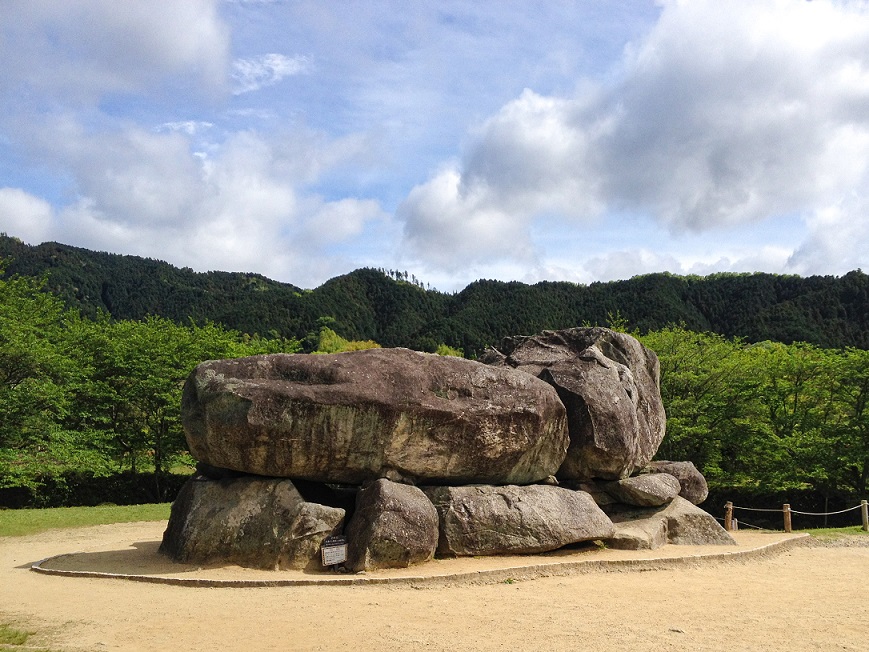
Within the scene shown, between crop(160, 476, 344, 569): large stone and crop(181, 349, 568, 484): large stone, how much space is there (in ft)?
1.69

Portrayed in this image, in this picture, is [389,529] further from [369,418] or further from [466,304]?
[466,304]

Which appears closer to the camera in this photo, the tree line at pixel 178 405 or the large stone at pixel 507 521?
the large stone at pixel 507 521

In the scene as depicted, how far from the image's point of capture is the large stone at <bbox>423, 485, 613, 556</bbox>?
15305 millimetres

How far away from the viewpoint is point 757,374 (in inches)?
1252

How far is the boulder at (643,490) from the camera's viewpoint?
17922 millimetres

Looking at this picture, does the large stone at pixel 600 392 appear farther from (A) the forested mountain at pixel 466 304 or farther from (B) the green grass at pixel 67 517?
(A) the forested mountain at pixel 466 304

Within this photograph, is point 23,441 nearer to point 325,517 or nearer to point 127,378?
point 127,378

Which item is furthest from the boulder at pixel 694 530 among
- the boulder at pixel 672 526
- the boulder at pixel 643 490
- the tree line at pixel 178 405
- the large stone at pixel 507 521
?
the tree line at pixel 178 405

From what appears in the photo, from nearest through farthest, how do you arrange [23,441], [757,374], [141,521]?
[141,521] → [23,441] → [757,374]

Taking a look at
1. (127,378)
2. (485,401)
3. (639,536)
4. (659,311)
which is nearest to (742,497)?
(639,536)

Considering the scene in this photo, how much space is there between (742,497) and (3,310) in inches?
1277

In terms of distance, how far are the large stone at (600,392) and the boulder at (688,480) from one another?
0.88 meters

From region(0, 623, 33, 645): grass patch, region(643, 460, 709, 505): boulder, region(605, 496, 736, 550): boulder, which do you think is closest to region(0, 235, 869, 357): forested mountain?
region(643, 460, 709, 505): boulder

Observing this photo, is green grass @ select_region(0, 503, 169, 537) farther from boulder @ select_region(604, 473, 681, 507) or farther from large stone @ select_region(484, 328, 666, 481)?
boulder @ select_region(604, 473, 681, 507)
